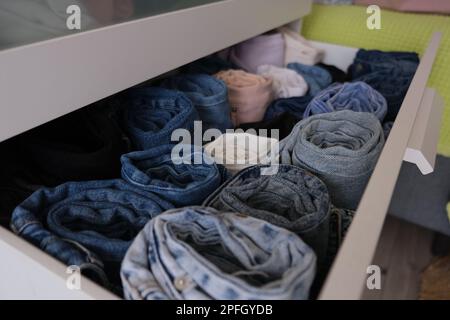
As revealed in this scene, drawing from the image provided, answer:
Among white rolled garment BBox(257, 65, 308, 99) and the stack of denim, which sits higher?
the stack of denim

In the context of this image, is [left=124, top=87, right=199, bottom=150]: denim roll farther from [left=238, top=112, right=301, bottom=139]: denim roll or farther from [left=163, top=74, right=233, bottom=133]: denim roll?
[left=238, top=112, right=301, bottom=139]: denim roll

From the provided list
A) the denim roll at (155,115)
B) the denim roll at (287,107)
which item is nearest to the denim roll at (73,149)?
the denim roll at (155,115)

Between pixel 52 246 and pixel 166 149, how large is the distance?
0.23m

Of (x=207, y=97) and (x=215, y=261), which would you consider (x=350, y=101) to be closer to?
(x=207, y=97)

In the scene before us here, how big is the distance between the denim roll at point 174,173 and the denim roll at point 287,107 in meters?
0.36

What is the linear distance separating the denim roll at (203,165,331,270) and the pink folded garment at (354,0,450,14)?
4.00 feet

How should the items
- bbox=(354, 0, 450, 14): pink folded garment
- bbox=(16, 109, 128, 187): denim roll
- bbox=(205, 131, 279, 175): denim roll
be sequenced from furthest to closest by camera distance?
1. bbox=(354, 0, 450, 14): pink folded garment
2. bbox=(205, 131, 279, 175): denim roll
3. bbox=(16, 109, 128, 187): denim roll

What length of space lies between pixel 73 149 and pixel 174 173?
178mm

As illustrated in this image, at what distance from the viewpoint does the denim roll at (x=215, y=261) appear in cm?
33

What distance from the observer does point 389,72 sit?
986 mm

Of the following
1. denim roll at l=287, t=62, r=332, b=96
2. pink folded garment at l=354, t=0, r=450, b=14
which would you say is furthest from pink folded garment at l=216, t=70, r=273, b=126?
pink folded garment at l=354, t=0, r=450, b=14

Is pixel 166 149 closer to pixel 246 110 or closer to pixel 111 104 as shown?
pixel 111 104

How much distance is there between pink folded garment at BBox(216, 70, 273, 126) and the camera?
2.98ft

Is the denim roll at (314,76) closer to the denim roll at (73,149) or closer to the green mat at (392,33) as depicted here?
the green mat at (392,33)
